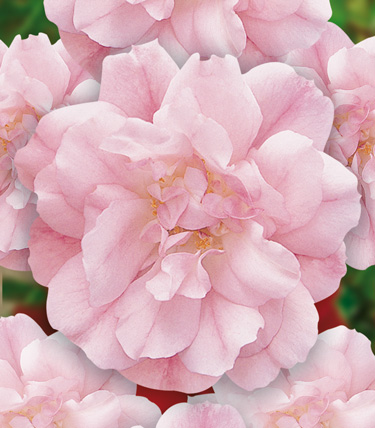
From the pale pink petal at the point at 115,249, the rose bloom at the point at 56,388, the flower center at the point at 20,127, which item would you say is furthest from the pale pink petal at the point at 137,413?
the flower center at the point at 20,127

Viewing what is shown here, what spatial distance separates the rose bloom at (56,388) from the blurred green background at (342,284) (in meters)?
0.02

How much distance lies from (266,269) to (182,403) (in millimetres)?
137

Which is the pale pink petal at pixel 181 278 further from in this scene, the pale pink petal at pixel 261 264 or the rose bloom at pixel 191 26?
the rose bloom at pixel 191 26

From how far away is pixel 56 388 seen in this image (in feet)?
1.62

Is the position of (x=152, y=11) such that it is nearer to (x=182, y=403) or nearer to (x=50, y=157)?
(x=50, y=157)

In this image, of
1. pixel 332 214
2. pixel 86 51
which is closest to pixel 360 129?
pixel 332 214

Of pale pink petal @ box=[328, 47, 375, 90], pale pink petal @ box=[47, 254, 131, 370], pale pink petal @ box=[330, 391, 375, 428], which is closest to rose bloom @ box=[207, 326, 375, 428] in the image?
pale pink petal @ box=[330, 391, 375, 428]

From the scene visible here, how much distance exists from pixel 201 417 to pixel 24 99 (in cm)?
28

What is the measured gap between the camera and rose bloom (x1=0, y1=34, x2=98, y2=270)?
0.49 m

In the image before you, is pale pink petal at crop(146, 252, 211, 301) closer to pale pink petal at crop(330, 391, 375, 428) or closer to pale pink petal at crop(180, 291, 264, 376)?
pale pink petal at crop(180, 291, 264, 376)

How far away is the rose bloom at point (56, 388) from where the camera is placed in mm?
486

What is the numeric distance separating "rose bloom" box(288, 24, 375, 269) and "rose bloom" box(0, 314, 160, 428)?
0.22m

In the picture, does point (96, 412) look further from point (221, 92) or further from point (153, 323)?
point (221, 92)

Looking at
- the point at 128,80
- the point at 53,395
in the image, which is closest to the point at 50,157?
the point at 128,80
